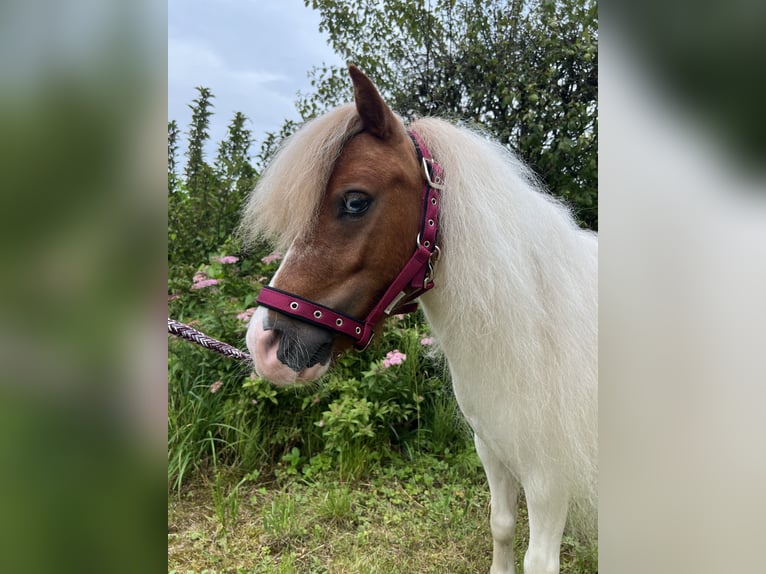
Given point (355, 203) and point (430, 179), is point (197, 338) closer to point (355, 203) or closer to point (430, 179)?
point (355, 203)

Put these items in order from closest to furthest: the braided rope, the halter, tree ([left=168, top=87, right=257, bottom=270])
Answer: the halter
the braided rope
tree ([left=168, top=87, right=257, bottom=270])

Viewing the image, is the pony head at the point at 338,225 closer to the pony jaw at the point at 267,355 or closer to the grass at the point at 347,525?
the pony jaw at the point at 267,355

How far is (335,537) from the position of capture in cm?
192

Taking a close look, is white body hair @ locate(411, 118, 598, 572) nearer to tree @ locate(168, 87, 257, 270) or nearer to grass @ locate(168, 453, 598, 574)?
grass @ locate(168, 453, 598, 574)

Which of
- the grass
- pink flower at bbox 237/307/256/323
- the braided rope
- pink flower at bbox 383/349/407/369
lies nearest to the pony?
the braided rope

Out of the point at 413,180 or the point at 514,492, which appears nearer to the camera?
the point at 413,180

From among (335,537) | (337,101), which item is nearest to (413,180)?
(335,537)

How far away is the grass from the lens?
1.79m

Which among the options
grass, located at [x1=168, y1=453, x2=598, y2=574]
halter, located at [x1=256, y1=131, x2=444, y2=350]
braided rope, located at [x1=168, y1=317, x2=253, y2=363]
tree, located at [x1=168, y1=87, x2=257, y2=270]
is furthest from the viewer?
tree, located at [x1=168, y1=87, x2=257, y2=270]

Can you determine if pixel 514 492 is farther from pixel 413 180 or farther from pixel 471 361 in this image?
pixel 413 180

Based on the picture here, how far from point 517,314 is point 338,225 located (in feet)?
1.53
